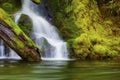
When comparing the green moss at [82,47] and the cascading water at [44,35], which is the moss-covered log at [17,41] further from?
the green moss at [82,47]

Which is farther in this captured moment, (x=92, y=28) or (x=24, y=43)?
(x=92, y=28)

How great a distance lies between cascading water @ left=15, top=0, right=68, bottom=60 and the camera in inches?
703

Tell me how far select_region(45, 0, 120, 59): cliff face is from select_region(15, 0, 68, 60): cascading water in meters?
0.50

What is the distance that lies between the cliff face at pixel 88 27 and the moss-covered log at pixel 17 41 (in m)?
3.43

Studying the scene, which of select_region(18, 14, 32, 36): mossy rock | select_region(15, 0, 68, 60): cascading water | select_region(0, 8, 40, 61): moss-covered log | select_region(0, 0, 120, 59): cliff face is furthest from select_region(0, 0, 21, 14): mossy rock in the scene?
select_region(0, 8, 40, 61): moss-covered log

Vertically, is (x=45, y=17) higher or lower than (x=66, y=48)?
higher

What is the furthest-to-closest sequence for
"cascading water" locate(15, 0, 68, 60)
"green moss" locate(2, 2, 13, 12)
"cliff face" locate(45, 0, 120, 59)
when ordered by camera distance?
"green moss" locate(2, 2, 13, 12), "cliff face" locate(45, 0, 120, 59), "cascading water" locate(15, 0, 68, 60)

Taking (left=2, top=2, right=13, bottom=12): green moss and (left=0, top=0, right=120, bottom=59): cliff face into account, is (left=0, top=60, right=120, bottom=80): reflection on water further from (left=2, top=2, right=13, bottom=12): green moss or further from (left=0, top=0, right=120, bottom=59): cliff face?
(left=2, top=2, right=13, bottom=12): green moss

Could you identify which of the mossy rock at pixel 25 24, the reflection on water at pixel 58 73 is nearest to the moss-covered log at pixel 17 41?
the reflection on water at pixel 58 73

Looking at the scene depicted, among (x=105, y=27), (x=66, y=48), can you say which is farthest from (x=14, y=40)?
(x=105, y=27)

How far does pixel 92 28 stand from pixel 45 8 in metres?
3.00

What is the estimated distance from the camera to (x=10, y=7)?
20.4 metres

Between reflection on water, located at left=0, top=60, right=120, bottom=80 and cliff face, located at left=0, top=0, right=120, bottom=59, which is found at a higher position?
cliff face, located at left=0, top=0, right=120, bottom=59

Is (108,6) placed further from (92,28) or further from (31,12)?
(31,12)
